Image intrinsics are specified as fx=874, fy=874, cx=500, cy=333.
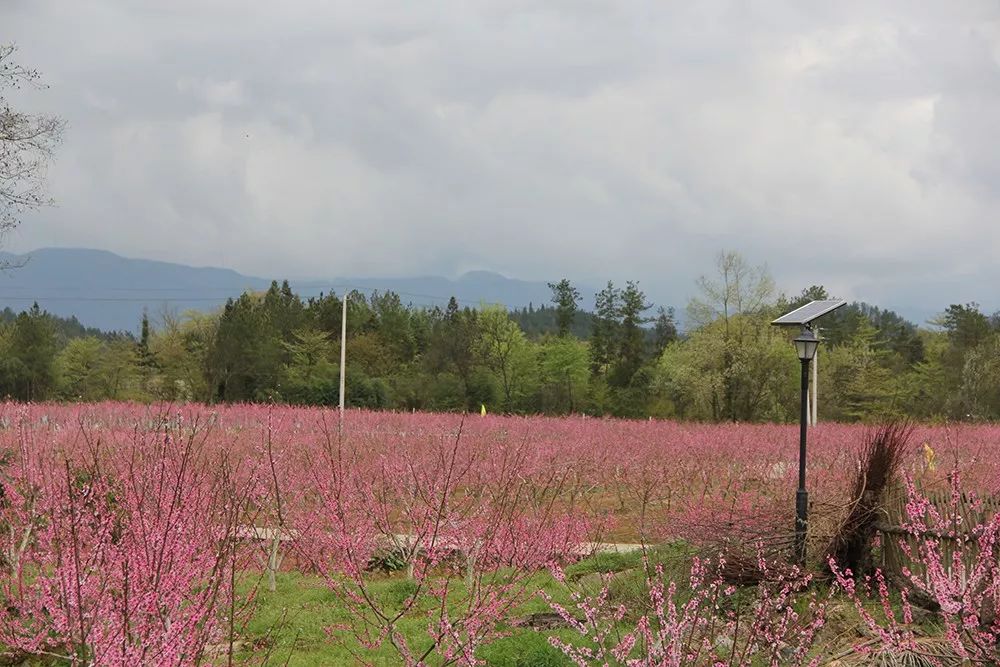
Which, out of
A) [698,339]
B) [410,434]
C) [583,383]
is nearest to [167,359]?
[583,383]

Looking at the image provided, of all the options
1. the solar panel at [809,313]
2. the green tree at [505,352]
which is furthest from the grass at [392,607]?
the green tree at [505,352]

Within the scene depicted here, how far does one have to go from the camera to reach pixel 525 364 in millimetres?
44875

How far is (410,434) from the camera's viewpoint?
18.3 metres

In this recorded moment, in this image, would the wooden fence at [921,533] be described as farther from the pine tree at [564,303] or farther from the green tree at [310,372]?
the pine tree at [564,303]

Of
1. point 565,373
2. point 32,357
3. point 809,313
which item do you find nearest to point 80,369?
point 32,357

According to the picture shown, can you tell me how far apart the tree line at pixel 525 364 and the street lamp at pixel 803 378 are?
26.7 meters

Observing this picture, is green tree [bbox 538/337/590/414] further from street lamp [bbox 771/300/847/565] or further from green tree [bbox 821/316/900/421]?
street lamp [bbox 771/300/847/565]

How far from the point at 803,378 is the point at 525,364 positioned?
37027 mm

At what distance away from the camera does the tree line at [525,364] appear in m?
36.0

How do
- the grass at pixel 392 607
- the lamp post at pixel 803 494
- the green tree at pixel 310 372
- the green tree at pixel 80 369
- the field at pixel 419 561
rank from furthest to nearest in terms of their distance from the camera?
1. the green tree at pixel 80 369
2. the green tree at pixel 310 372
3. the lamp post at pixel 803 494
4. the grass at pixel 392 607
5. the field at pixel 419 561

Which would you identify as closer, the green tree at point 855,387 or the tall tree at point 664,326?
the green tree at point 855,387

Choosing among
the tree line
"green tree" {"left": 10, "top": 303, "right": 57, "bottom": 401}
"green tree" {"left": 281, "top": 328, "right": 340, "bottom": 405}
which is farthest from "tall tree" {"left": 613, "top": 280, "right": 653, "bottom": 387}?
"green tree" {"left": 10, "top": 303, "right": 57, "bottom": 401}

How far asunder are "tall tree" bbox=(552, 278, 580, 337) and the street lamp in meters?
39.8

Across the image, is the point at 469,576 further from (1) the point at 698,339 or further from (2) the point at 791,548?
(1) the point at 698,339
